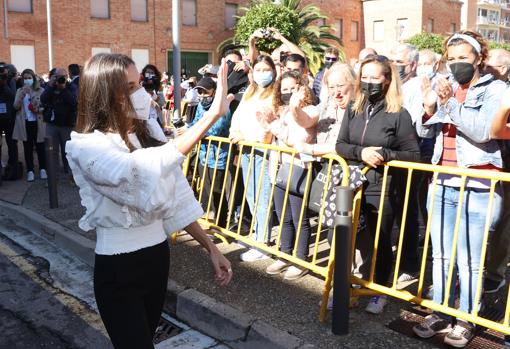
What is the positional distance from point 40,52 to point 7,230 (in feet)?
76.7

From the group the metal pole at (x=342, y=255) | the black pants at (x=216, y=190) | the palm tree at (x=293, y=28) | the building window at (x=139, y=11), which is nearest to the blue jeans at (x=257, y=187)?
the black pants at (x=216, y=190)

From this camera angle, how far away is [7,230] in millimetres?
6836

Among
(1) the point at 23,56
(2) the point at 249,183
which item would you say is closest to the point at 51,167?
(2) the point at 249,183

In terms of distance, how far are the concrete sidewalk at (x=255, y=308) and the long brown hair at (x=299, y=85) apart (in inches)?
59.6

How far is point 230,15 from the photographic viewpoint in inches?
1361

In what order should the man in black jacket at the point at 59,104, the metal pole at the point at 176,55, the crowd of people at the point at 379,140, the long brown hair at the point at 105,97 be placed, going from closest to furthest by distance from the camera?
1. the long brown hair at the point at 105,97
2. the crowd of people at the point at 379,140
3. the metal pole at the point at 176,55
4. the man in black jacket at the point at 59,104

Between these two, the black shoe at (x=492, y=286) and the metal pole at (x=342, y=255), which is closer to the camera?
the metal pole at (x=342, y=255)

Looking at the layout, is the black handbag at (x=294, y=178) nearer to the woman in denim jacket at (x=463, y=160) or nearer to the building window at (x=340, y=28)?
the woman in denim jacket at (x=463, y=160)

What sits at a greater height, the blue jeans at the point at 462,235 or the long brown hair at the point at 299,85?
the long brown hair at the point at 299,85

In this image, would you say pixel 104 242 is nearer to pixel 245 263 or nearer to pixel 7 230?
pixel 245 263

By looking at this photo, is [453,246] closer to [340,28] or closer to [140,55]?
[140,55]

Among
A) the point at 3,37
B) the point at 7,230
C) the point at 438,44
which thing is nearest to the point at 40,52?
the point at 3,37

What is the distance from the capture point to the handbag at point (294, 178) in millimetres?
4434

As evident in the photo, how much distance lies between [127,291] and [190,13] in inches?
1268
